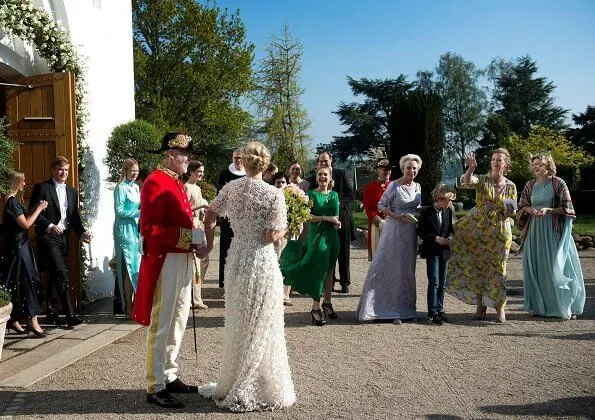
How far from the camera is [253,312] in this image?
16.1 feet

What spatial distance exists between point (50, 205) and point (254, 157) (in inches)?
152

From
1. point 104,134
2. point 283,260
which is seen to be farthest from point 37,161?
point 283,260

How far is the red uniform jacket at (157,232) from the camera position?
16.2 feet

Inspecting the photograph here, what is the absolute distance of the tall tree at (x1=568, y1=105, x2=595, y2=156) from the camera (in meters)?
49.7

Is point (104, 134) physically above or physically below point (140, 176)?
above

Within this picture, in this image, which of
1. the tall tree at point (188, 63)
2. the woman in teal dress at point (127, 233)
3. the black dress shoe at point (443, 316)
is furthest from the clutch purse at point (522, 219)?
the tall tree at point (188, 63)

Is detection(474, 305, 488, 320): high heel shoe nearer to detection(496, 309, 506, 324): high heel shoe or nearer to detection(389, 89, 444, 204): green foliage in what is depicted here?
detection(496, 309, 506, 324): high heel shoe

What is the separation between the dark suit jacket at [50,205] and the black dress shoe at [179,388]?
340 centimetres

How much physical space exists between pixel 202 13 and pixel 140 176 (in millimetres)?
32133

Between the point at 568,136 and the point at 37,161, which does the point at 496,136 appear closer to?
the point at 568,136

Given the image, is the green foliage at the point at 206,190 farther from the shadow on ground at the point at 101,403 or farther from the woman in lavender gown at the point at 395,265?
the shadow on ground at the point at 101,403

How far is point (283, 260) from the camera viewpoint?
8.43 metres

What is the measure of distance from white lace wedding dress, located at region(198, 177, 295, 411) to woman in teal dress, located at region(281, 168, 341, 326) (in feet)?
9.87

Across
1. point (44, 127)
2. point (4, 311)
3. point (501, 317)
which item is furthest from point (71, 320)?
point (501, 317)
